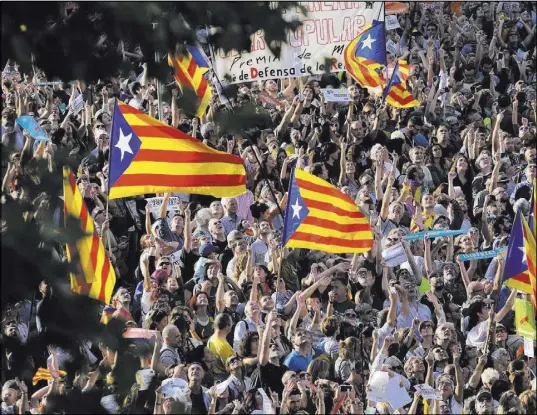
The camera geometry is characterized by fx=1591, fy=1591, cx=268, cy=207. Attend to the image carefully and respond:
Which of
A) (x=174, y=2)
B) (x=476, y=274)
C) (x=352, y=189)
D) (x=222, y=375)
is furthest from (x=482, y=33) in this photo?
(x=174, y=2)

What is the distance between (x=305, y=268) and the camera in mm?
13375

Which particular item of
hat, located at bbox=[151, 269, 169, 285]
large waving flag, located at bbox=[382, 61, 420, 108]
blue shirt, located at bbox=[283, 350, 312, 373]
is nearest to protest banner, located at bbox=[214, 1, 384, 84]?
large waving flag, located at bbox=[382, 61, 420, 108]

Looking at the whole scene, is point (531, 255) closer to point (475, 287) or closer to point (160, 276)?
point (475, 287)

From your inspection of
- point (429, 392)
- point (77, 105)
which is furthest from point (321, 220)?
point (77, 105)

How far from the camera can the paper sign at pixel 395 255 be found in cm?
1307

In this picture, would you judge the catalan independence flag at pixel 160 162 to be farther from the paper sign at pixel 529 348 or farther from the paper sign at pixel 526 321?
the paper sign at pixel 529 348

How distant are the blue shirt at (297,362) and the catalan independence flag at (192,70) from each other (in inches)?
72.2

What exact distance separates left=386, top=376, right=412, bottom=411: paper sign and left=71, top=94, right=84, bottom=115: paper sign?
23.2ft

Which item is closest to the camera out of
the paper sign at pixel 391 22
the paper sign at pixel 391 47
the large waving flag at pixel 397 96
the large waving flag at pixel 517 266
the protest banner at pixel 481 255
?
the large waving flag at pixel 517 266

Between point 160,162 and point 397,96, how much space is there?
278 inches

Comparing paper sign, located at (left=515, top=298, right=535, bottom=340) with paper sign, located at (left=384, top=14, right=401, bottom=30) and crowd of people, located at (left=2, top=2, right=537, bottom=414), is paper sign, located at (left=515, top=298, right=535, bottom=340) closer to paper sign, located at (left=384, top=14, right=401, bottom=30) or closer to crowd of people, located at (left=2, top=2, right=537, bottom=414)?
crowd of people, located at (left=2, top=2, right=537, bottom=414)

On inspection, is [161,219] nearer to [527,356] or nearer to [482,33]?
[527,356]

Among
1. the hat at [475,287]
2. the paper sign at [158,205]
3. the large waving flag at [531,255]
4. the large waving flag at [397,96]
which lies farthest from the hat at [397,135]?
the large waving flag at [531,255]

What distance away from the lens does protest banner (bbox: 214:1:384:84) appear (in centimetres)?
1620
